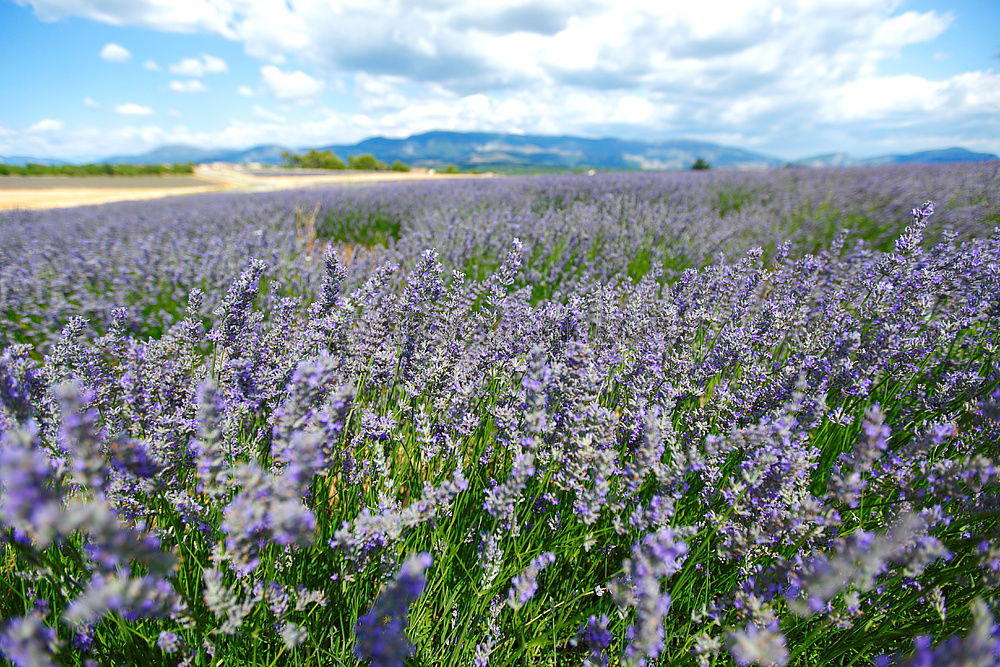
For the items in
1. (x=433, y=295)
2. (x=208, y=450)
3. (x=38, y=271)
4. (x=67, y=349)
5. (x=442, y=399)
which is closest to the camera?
(x=208, y=450)

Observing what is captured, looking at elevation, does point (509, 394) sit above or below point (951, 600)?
above

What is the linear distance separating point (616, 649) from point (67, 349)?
2.46m

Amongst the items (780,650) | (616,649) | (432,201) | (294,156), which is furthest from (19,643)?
(294,156)

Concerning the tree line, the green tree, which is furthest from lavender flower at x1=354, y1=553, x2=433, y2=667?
the green tree

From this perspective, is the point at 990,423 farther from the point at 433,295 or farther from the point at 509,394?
the point at 433,295

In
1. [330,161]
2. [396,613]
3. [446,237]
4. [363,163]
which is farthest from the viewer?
[330,161]

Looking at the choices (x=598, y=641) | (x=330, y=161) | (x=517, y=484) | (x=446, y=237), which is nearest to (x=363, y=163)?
(x=330, y=161)

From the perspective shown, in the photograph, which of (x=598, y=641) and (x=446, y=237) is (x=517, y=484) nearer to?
(x=598, y=641)

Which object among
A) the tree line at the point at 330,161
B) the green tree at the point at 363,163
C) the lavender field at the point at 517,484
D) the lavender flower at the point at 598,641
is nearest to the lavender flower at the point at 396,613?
the lavender field at the point at 517,484

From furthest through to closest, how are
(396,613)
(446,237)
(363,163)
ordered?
(363,163), (446,237), (396,613)

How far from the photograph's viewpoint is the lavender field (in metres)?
1.00

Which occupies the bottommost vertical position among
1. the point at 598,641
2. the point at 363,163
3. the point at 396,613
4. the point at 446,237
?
the point at 598,641

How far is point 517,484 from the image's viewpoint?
4.14 feet

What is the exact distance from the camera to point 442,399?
1.69 meters
